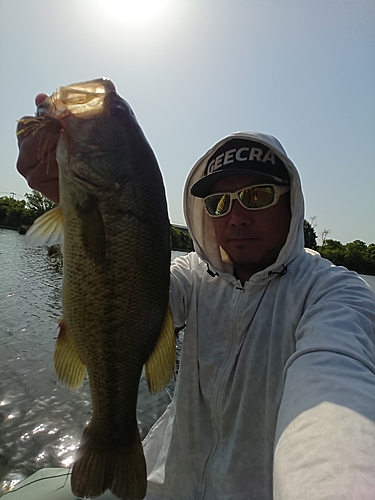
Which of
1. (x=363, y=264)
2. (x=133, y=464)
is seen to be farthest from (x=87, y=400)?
(x=363, y=264)

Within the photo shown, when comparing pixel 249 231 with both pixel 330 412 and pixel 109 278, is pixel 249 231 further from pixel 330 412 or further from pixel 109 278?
pixel 330 412

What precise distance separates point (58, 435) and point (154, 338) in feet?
18.8

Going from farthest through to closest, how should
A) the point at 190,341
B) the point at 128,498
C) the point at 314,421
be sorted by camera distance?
the point at 190,341 → the point at 128,498 → the point at 314,421

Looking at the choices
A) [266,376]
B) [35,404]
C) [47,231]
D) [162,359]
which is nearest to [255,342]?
[266,376]

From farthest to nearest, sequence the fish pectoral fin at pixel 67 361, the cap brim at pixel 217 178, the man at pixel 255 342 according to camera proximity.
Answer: the cap brim at pixel 217 178 < the fish pectoral fin at pixel 67 361 < the man at pixel 255 342

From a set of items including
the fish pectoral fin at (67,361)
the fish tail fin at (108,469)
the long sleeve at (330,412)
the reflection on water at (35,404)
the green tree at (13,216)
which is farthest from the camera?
the green tree at (13,216)

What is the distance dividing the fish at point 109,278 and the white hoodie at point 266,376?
70cm

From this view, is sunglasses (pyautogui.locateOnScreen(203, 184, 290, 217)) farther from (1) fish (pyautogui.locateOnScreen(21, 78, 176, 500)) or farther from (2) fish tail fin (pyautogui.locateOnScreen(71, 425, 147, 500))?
(2) fish tail fin (pyautogui.locateOnScreen(71, 425, 147, 500))

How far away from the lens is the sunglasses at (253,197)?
2695mm

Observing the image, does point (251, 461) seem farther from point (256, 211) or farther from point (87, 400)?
point (87, 400)

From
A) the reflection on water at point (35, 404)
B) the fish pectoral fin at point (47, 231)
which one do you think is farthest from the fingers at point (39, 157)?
the reflection on water at point (35, 404)

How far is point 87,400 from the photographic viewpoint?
24.6ft

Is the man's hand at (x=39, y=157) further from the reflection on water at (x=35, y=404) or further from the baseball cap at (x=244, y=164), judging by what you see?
A: the reflection on water at (x=35, y=404)

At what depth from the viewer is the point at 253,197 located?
106 inches
